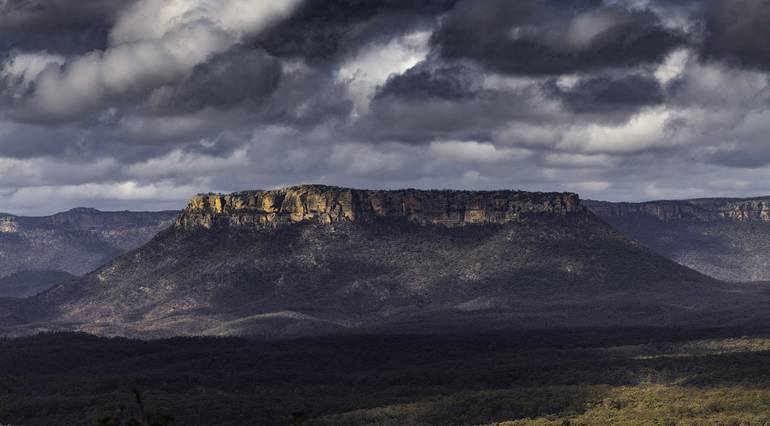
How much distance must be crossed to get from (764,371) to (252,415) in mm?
73594

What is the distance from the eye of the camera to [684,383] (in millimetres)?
198750

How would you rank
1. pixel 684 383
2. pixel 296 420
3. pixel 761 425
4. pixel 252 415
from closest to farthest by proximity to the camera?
pixel 296 420 → pixel 761 425 → pixel 252 415 → pixel 684 383

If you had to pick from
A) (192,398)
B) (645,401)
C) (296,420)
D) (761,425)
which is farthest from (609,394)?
(296,420)

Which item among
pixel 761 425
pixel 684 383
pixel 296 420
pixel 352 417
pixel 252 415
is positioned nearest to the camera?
pixel 296 420

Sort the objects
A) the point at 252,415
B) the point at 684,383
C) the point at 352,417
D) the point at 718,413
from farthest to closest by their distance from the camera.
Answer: the point at 684,383, the point at 252,415, the point at 352,417, the point at 718,413

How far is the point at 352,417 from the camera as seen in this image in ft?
569

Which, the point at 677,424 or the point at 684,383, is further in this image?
the point at 684,383

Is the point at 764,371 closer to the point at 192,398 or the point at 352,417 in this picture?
the point at 352,417

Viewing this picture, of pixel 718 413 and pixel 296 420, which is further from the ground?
pixel 296 420

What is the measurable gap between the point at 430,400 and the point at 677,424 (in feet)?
158

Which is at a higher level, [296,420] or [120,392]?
[296,420]

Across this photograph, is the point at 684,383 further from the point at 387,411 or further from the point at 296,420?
the point at 296,420

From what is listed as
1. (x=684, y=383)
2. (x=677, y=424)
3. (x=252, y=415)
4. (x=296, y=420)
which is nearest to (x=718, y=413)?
(x=677, y=424)

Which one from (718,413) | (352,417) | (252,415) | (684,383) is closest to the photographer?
(718,413)
